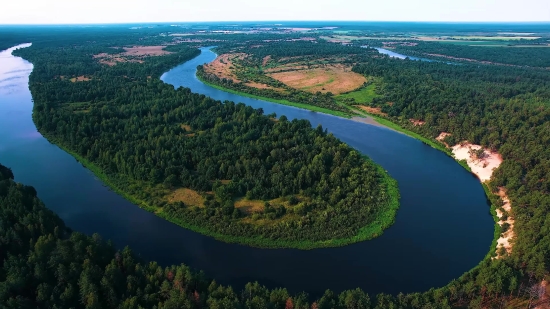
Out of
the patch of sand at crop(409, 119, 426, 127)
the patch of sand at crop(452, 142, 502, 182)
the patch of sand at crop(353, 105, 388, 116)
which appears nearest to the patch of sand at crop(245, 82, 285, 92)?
the patch of sand at crop(353, 105, 388, 116)

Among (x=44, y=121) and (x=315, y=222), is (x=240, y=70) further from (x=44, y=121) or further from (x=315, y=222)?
(x=315, y=222)

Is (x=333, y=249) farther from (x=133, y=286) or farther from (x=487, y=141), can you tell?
(x=487, y=141)

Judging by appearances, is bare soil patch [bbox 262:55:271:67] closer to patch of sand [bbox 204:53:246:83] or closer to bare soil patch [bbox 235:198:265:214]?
patch of sand [bbox 204:53:246:83]

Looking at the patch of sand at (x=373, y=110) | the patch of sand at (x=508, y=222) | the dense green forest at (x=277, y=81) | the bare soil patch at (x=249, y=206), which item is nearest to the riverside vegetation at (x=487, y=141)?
the patch of sand at (x=508, y=222)

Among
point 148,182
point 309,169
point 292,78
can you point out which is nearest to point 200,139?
point 148,182

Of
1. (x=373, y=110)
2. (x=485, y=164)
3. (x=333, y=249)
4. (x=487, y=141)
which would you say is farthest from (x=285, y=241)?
(x=373, y=110)
